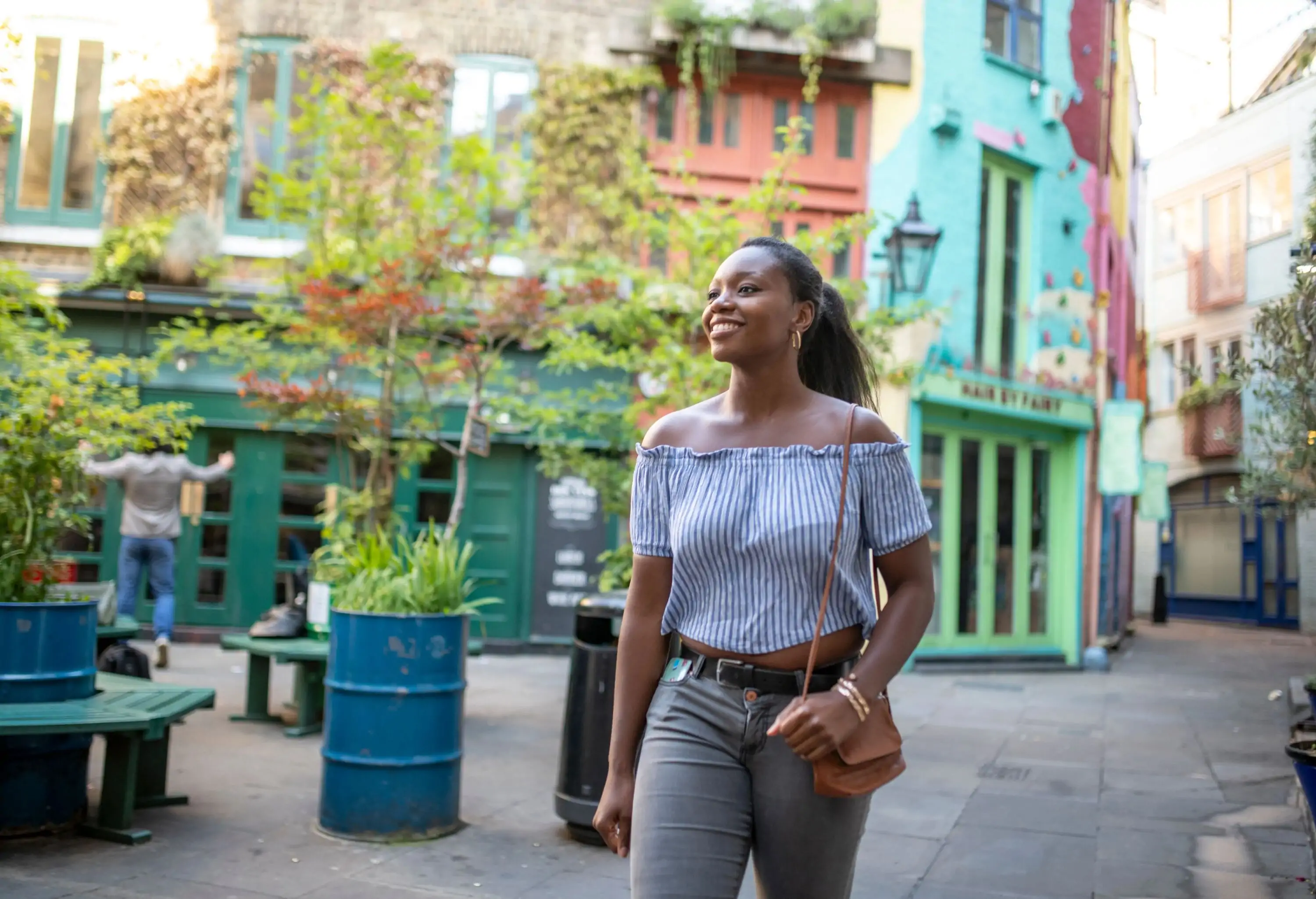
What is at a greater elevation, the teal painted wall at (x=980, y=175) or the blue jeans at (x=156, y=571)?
the teal painted wall at (x=980, y=175)

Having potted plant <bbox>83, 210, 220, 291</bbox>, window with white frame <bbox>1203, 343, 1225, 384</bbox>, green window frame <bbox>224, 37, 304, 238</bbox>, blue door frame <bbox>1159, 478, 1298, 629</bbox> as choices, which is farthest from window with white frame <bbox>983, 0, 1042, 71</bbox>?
blue door frame <bbox>1159, 478, 1298, 629</bbox>

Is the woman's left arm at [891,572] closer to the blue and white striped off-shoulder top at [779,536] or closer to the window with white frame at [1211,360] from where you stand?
the blue and white striped off-shoulder top at [779,536]

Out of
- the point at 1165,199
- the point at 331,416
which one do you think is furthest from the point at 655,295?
the point at 1165,199

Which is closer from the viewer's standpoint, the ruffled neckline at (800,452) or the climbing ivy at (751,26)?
the ruffled neckline at (800,452)

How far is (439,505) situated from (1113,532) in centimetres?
1333

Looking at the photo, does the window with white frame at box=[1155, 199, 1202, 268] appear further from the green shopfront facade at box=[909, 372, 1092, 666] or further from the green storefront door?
the green storefront door

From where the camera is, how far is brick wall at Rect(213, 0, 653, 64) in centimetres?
1349

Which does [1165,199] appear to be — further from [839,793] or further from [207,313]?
[839,793]

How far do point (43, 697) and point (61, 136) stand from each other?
33.9 ft

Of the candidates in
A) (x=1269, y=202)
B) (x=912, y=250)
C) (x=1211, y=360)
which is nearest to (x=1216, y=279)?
(x=1211, y=360)

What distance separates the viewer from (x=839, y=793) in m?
2.08

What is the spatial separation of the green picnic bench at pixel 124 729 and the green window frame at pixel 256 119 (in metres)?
8.68

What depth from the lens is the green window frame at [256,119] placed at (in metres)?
13.3

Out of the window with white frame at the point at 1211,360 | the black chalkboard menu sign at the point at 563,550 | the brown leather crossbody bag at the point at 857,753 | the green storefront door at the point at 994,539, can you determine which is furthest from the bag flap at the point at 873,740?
the window with white frame at the point at 1211,360
